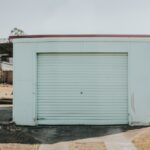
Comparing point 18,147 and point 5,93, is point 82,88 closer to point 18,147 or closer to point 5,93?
point 18,147

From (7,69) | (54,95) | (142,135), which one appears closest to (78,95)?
(54,95)

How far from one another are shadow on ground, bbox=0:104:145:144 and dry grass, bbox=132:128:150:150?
91 centimetres

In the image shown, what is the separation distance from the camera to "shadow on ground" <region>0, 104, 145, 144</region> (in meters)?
10.8

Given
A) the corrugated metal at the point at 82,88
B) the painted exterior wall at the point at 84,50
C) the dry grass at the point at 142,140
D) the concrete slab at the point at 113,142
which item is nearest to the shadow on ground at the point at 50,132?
the concrete slab at the point at 113,142

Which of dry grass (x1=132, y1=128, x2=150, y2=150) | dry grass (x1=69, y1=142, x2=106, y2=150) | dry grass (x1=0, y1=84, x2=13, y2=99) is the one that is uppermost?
dry grass (x1=0, y1=84, x2=13, y2=99)

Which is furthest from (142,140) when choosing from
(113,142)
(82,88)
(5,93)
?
(5,93)

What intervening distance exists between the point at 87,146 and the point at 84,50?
426 centimetres

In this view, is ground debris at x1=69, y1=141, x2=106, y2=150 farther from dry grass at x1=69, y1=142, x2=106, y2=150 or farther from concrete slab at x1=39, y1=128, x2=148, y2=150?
concrete slab at x1=39, y1=128, x2=148, y2=150

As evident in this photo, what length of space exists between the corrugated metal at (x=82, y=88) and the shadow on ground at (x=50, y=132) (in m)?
0.53

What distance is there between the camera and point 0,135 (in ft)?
37.1

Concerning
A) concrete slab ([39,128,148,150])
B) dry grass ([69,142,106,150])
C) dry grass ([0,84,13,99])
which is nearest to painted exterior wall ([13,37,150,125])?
concrete slab ([39,128,148,150])

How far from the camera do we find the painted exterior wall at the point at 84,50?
42.8ft

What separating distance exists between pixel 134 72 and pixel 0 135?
5.17 metres

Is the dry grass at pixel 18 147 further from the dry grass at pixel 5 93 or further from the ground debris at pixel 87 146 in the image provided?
the dry grass at pixel 5 93
